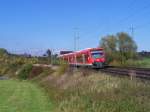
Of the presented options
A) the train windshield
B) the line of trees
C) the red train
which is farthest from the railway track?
the line of trees

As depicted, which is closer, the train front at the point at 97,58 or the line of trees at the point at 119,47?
the train front at the point at 97,58

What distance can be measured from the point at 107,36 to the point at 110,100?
3724 inches

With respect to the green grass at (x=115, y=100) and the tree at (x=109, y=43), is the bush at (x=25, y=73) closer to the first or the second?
the tree at (x=109, y=43)

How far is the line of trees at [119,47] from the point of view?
9725 centimetres

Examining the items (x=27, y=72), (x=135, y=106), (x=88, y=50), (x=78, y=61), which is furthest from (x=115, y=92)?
(x=27, y=72)

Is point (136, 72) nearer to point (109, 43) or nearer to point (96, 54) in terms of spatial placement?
point (96, 54)

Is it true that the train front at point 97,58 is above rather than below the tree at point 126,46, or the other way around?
below

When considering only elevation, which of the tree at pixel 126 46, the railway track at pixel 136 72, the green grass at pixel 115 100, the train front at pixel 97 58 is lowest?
the green grass at pixel 115 100

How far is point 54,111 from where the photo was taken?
81.9 ft

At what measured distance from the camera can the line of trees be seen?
97250mm

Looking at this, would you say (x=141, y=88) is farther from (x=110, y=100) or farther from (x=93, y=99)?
(x=93, y=99)

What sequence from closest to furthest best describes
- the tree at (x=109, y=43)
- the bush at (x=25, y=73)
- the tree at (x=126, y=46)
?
the bush at (x=25, y=73) < the tree at (x=126, y=46) < the tree at (x=109, y=43)

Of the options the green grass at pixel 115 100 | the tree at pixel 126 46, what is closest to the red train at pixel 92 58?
the green grass at pixel 115 100

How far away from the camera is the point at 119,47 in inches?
4240
